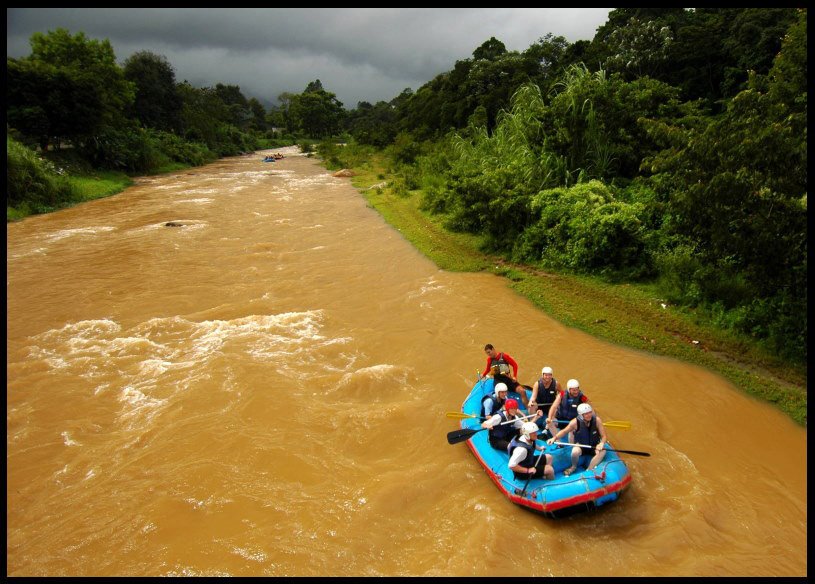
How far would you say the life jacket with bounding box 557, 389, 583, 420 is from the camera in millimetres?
6746

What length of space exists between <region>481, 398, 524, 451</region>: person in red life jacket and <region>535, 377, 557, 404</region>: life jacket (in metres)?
0.65

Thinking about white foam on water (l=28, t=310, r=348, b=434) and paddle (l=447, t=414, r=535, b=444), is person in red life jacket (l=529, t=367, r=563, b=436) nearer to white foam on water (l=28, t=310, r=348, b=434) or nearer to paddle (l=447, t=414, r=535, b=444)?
paddle (l=447, t=414, r=535, b=444)

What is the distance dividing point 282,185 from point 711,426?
28.6m

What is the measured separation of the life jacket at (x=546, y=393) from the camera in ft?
23.6

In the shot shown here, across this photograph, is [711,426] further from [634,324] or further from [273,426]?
[273,426]

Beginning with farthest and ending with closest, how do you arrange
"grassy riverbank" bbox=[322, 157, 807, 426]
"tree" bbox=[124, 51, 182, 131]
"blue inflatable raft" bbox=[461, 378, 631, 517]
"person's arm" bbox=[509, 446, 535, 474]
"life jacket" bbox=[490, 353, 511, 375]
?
1. "tree" bbox=[124, 51, 182, 131]
2. "grassy riverbank" bbox=[322, 157, 807, 426]
3. "life jacket" bbox=[490, 353, 511, 375]
4. "person's arm" bbox=[509, 446, 535, 474]
5. "blue inflatable raft" bbox=[461, 378, 631, 517]

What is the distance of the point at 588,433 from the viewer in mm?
6336

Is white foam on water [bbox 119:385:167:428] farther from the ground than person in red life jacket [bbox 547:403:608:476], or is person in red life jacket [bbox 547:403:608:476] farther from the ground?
person in red life jacket [bbox 547:403:608:476]

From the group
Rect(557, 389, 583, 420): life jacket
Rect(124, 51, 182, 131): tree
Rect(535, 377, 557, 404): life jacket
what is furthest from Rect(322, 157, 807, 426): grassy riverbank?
Rect(124, 51, 182, 131): tree

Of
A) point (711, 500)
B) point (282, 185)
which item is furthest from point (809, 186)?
point (282, 185)

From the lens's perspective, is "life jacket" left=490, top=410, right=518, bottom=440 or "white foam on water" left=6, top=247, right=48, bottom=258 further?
"white foam on water" left=6, top=247, right=48, bottom=258

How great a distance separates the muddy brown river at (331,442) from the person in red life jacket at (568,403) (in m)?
1.05

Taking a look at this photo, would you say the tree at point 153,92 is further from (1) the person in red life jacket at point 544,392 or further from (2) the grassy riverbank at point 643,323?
(1) the person in red life jacket at point 544,392

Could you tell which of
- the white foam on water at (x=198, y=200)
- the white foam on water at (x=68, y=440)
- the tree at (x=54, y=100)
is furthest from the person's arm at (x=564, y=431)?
the tree at (x=54, y=100)
